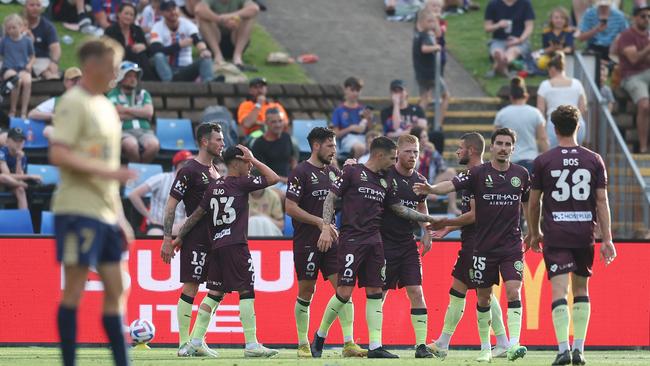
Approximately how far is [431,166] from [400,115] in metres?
1.34

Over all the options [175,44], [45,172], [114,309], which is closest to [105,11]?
[175,44]

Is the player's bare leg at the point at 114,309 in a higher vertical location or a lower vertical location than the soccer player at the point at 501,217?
higher

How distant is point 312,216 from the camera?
14328 millimetres

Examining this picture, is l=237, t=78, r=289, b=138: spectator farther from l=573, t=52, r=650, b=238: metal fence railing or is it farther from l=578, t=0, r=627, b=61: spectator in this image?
l=578, t=0, r=627, b=61: spectator

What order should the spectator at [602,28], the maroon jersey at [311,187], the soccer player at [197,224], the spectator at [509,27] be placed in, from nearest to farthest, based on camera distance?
1. the soccer player at [197,224]
2. the maroon jersey at [311,187]
3. the spectator at [602,28]
4. the spectator at [509,27]

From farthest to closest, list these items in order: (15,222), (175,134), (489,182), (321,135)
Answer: (175,134) → (15,222) → (321,135) → (489,182)

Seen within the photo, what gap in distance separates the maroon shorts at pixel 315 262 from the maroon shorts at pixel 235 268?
0.71 meters

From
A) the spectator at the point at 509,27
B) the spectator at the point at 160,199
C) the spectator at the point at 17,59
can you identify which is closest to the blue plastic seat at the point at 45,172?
the spectator at the point at 17,59

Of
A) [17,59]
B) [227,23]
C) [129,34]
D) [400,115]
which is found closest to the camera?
[17,59]

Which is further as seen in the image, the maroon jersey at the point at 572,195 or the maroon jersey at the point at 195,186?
the maroon jersey at the point at 195,186

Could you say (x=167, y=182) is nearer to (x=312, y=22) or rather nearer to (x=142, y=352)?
(x=142, y=352)

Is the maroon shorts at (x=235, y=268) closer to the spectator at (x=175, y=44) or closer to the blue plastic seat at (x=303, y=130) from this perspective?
the blue plastic seat at (x=303, y=130)

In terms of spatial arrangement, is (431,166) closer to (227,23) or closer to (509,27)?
(227,23)

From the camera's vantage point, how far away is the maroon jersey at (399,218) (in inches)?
552
